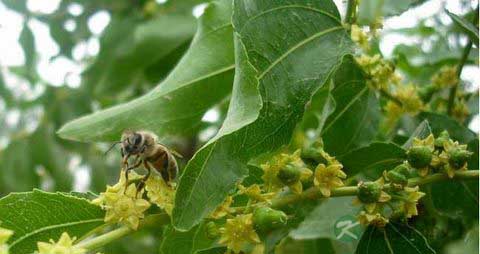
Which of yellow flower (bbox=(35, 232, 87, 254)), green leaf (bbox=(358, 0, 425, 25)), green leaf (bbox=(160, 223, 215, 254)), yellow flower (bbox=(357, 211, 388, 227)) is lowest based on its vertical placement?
yellow flower (bbox=(357, 211, 388, 227))

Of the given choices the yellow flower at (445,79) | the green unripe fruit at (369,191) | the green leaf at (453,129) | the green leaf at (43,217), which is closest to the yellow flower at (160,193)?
the green leaf at (43,217)

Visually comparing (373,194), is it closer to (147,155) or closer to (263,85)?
(263,85)

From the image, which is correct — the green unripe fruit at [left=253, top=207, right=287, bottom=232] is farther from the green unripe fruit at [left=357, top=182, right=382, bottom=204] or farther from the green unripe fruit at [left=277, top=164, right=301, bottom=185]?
the green unripe fruit at [left=357, top=182, right=382, bottom=204]

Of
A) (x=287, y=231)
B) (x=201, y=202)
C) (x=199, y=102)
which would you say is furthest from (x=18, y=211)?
(x=287, y=231)

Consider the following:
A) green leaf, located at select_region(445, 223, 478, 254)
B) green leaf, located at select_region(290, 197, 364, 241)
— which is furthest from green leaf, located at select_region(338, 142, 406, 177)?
green leaf, located at select_region(445, 223, 478, 254)

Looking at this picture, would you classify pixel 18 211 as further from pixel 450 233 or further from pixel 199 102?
pixel 450 233

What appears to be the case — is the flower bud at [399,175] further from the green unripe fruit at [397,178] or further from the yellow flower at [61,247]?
the yellow flower at [61,247]
